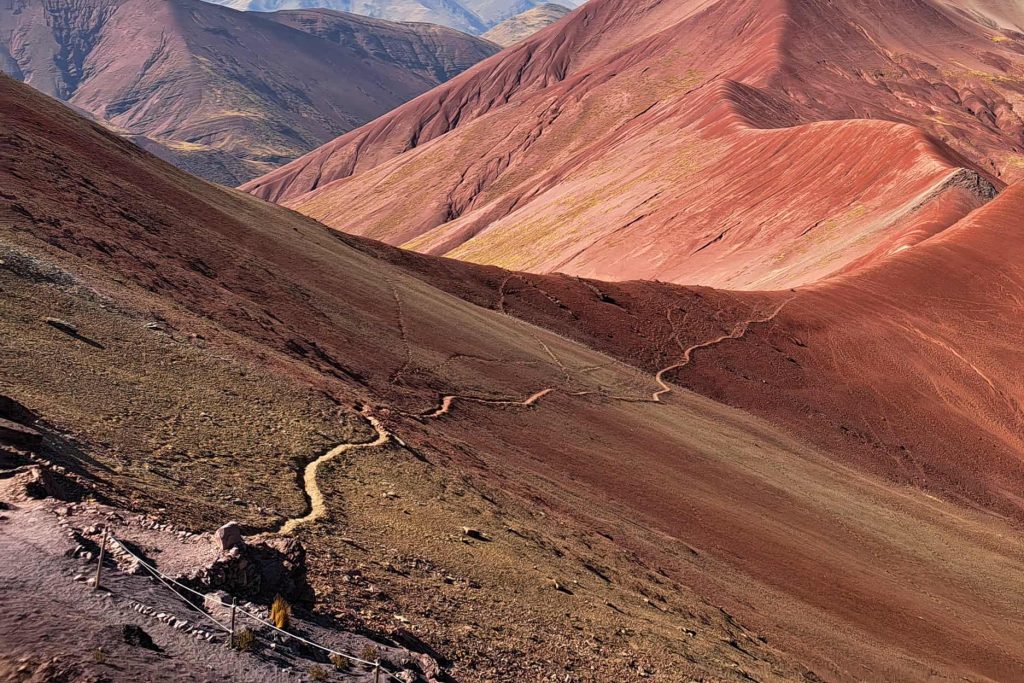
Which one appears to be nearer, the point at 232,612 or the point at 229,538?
the point at 232,612

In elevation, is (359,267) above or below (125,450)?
above

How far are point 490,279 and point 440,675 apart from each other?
118 ft

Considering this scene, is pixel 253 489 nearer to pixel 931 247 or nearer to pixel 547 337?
pixel 547 337

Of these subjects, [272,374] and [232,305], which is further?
[232,305]

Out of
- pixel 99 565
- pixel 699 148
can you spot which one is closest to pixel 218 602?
pixel 99 565

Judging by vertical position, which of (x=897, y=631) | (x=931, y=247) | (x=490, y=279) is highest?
(x=931, y=247)

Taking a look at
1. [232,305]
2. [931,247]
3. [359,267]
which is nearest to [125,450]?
[232,305]

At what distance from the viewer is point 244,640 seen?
8422 millimetres

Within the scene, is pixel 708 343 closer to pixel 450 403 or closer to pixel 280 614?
pixel 450 403


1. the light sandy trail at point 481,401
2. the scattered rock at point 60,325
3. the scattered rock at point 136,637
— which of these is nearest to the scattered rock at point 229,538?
the scattered rock at point 136,637

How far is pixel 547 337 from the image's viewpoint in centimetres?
3962

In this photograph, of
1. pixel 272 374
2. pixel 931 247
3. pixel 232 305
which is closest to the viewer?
pixel 272 374

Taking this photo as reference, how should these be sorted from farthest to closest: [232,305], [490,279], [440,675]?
[490,279], [232,305], [440,675]

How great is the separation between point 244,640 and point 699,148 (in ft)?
299
